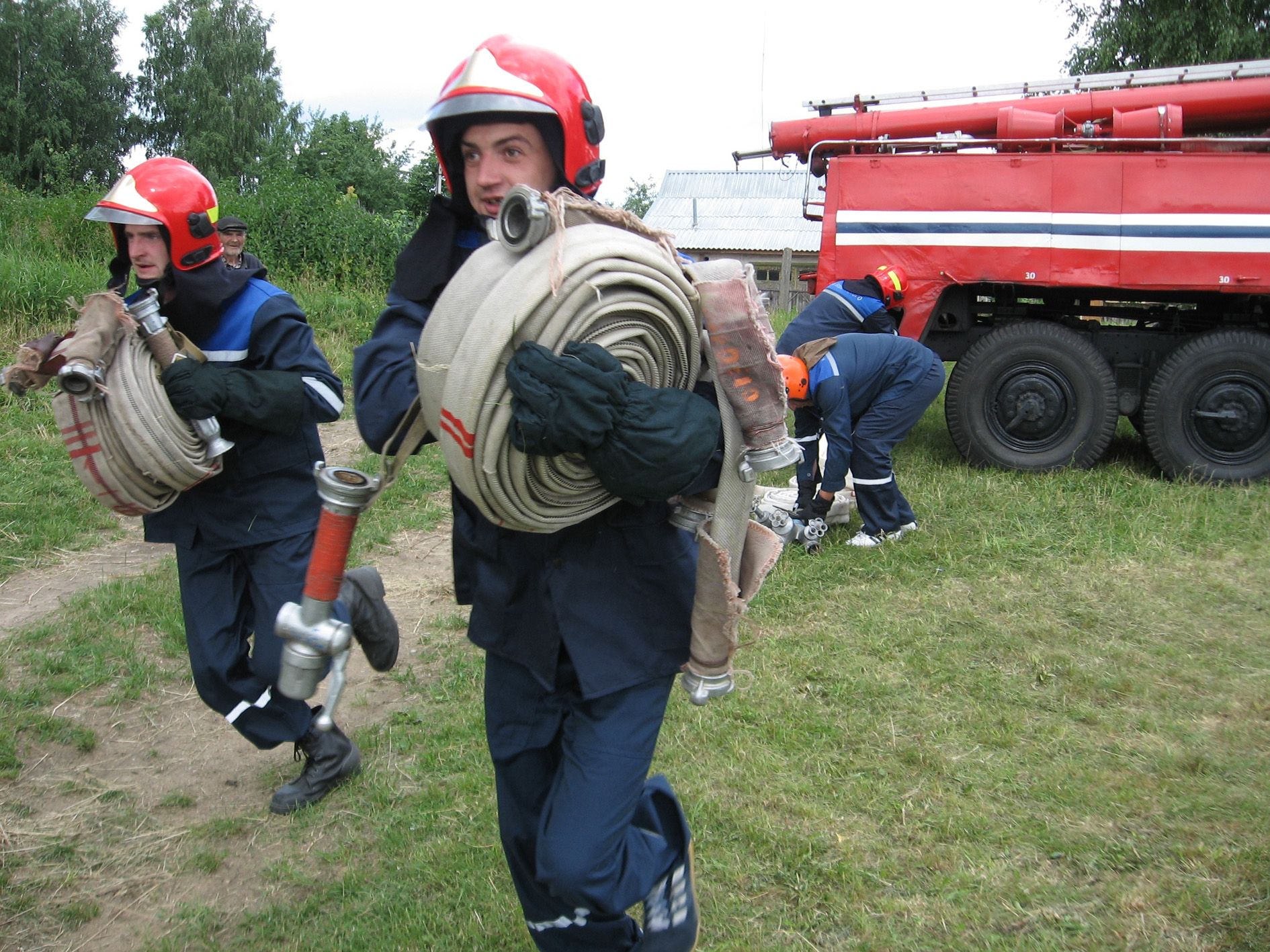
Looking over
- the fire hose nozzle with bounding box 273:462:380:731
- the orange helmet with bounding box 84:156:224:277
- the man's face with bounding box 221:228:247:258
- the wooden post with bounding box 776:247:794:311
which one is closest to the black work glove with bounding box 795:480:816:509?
the orange helmet with bounding box 84:156:224:277

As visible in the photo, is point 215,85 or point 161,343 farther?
point 215,85

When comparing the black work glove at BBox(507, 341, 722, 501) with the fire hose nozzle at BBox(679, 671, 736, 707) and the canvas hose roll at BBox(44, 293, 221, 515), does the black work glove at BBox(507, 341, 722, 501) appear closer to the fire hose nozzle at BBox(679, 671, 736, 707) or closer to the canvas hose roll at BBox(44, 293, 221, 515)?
the fire hose nozzle at BBox(679, 671, 736, 707)

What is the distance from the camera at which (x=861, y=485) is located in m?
6.49

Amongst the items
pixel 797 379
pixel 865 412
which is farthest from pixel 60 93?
pixel 797 379

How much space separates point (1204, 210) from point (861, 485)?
10.7ft

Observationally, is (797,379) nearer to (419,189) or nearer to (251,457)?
(251,457)

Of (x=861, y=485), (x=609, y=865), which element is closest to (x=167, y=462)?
(x=609, y=865)

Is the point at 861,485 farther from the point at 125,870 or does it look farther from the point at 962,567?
the point at 125,870

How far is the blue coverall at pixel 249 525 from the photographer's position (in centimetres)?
346

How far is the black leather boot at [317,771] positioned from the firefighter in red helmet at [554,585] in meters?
1.58

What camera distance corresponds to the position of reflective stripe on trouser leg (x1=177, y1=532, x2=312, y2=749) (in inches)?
136

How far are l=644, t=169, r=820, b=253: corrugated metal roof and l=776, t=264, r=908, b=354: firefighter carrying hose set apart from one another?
78.3 feet

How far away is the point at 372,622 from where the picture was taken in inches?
142

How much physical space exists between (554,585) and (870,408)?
484 centimetres
